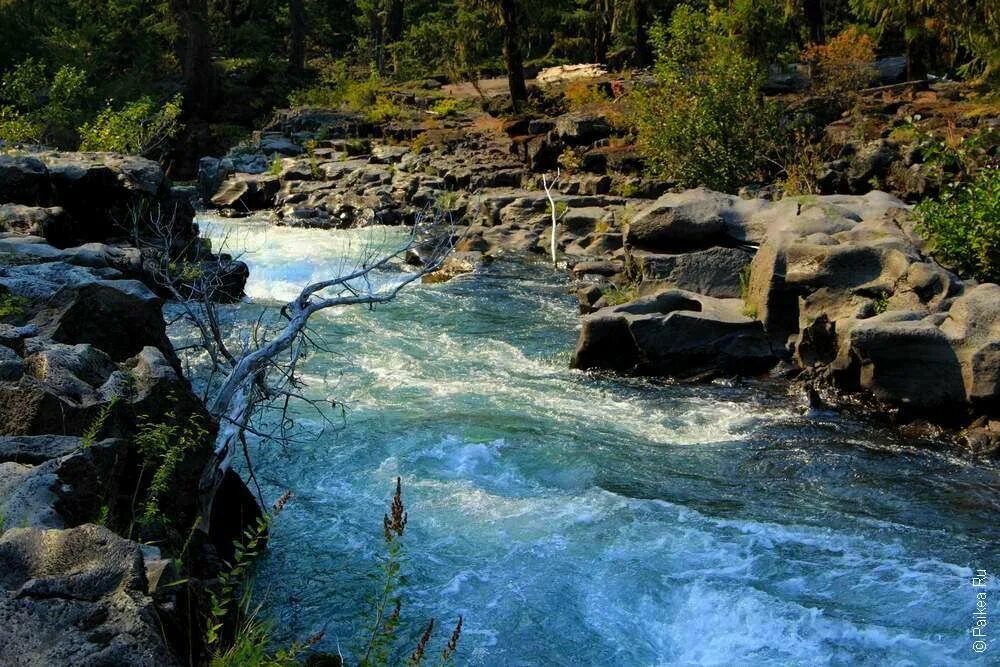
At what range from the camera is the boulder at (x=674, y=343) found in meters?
11.6

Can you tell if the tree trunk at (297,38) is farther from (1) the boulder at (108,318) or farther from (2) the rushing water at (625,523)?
(1) the boulder at (108,318)

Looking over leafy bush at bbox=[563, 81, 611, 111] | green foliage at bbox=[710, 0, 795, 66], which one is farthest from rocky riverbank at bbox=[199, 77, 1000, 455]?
green foliage at bbox=[710, 0, 795, 66]

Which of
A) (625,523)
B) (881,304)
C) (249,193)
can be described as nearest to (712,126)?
(881,304)

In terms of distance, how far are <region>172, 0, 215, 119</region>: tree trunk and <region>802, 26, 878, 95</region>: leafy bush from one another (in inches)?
807

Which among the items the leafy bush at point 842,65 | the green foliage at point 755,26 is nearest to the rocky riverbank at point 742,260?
the leafy bush at point 842,65

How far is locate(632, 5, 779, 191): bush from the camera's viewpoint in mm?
19016

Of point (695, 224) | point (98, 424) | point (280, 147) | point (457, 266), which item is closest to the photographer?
point (98, 424)

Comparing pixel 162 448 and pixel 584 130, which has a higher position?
pixel 584 130

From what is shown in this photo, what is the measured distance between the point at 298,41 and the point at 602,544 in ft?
121

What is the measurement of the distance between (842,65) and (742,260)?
1198cm

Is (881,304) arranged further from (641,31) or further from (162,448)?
(641,31)

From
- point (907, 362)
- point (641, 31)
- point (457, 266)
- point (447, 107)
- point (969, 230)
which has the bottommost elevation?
point (457, 266)

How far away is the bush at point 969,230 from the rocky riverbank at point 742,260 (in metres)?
0.24

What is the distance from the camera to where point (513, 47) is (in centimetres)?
2791
